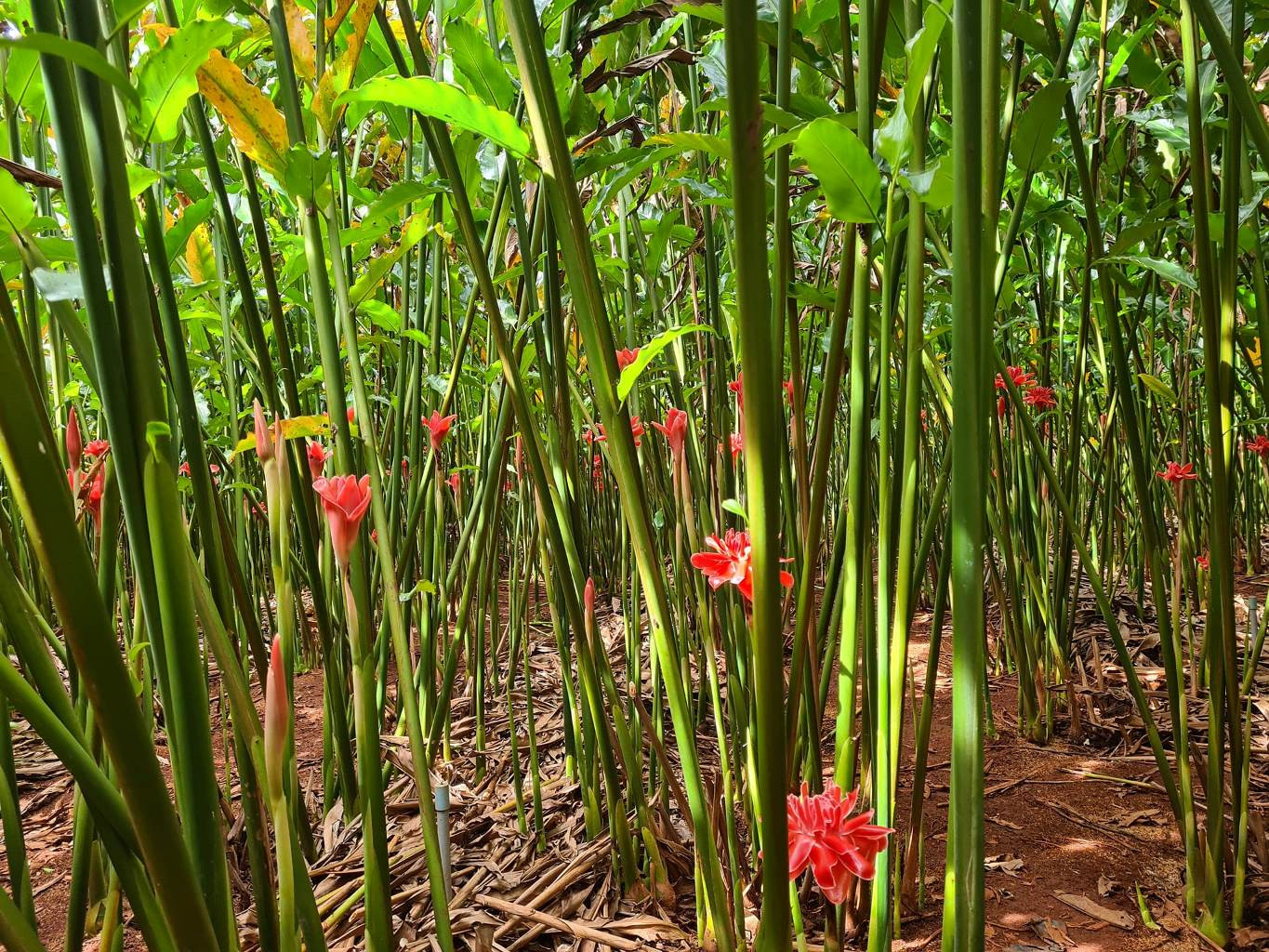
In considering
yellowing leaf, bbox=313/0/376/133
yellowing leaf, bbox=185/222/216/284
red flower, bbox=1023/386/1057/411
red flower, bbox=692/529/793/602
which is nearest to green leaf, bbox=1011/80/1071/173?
red flower, bbox=692/529/793/602

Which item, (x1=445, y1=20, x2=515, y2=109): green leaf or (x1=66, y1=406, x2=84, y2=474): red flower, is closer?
(x1=66, y1=406, x2=84, y2=474): red flower

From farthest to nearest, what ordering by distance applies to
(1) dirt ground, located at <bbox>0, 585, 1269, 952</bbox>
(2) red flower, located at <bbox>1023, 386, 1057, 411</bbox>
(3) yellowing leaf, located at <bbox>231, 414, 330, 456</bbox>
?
1. (2) red flower, located at <bbox>1023, 386, 1057, 411</bbox>
2. (1) dirt ground, located at <bbox>0, 585, 1269, 952</bbox>
3. (3) yellowing leaf, located at <bbox>231, 414, 330, 456</bbox>

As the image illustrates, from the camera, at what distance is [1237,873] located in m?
0.84

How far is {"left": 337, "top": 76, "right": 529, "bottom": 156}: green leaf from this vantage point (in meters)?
0.48

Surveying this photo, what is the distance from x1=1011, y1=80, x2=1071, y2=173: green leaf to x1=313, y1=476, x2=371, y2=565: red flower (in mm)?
554

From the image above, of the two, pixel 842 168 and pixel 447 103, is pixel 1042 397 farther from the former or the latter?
pixel 447 103

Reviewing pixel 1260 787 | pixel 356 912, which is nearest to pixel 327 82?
pixel 356 912

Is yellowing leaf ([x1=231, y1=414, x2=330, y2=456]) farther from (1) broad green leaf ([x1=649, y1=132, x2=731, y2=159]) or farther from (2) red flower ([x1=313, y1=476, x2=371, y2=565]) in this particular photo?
(1) broad green leaf ([x1=649, y1=132, x2=731, y2=159])

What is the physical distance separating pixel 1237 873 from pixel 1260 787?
18.9 inches

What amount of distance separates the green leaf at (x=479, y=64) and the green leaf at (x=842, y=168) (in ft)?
1.16

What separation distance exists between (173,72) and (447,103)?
171 millimetres

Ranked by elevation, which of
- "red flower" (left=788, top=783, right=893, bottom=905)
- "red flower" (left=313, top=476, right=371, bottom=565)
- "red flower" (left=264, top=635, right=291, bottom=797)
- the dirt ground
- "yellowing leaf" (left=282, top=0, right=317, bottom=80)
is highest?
"yellowing leaf" (left=282, top=0, right=317, bottom=80)

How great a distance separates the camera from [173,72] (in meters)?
0.50

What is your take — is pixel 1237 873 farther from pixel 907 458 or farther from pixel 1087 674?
pixel 1087 674
